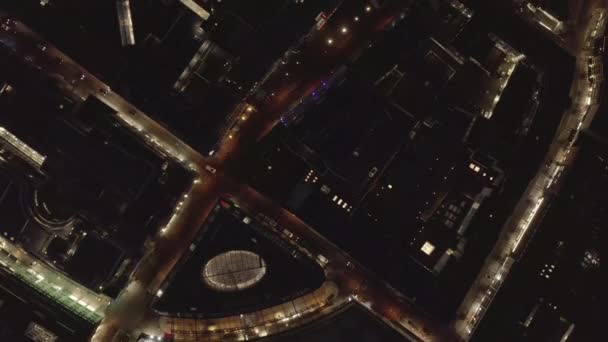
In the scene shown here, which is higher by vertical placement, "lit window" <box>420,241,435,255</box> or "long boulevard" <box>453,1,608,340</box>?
"long boulevard" <box>453,1,608,340</box>

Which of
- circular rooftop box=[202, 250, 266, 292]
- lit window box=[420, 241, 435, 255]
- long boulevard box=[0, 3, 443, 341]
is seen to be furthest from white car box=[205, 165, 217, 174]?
lit window box=[420, 241, 435, 255]

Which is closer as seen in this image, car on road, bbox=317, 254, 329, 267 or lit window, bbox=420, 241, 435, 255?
lit window, bbox=420, 241, 435, 255

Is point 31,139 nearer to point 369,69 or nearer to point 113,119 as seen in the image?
point 113,119

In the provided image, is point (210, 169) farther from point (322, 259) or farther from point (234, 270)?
point (322, 259)

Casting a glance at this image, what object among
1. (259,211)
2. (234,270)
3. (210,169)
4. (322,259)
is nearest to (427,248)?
(322,259)

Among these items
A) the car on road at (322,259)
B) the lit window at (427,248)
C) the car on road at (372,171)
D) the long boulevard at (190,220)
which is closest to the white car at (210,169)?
the long boulevard at (190,220)

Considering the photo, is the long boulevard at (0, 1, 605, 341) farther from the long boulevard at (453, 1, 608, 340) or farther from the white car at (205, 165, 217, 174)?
the white car at (205, 165, 217, 174)
